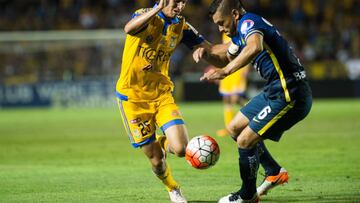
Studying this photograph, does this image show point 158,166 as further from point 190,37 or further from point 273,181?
point 190,37

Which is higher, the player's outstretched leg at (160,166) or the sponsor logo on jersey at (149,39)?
the sponsor logo on jersey at (149,39)

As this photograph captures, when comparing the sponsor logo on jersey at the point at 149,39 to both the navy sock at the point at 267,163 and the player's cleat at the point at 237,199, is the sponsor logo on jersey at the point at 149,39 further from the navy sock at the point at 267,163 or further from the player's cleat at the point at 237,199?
the player's cleat at the point at 237,199

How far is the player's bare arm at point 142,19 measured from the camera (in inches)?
310

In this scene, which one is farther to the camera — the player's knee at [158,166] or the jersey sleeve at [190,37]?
the jersey sleeve at [190,37]

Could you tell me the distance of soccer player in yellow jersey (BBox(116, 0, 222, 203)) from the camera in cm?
846

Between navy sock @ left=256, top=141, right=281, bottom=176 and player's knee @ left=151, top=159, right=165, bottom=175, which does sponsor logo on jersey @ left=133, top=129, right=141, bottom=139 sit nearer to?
player's knee @ left=151, top=159, right=165, bottom=175

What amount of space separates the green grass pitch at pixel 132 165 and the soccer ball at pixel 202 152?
0.64 m

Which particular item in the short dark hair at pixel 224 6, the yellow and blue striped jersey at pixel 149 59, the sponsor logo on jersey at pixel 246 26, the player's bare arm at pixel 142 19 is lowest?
the yellow and blue striped jersey at pixel 149 59

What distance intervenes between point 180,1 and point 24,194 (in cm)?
308

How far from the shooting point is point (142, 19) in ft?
26.3

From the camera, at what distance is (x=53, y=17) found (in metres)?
30.1

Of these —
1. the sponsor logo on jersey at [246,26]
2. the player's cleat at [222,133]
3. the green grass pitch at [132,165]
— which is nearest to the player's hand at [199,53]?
the sponsor logo on jersey at [246,26]

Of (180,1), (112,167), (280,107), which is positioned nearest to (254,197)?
(280,107)

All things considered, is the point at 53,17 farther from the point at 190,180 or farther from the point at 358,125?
the point at 190,180
